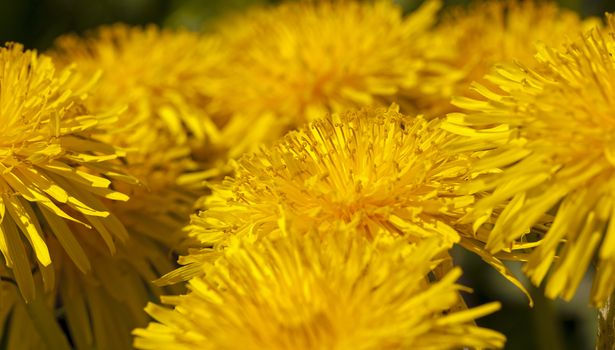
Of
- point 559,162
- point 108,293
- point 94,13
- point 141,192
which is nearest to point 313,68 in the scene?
point 141,192

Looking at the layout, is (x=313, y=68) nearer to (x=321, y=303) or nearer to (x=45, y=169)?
(x=45, y=169)

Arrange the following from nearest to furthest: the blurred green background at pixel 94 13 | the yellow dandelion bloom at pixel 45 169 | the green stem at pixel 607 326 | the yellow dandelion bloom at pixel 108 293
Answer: the green stem at pixel 607 326, the yellow dandelion bloom at pixel 45 169, the yellow dandelion bloom at pixel 108 293, the blurred green background at pixel 94 13

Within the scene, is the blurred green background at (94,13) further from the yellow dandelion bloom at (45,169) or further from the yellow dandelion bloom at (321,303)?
the yellow dandelion bloom at (321,303)

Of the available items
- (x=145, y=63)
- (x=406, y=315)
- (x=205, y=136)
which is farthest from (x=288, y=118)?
(x=406, y=315)

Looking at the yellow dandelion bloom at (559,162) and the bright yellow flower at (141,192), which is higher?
the bright yellow flower at (141,192)

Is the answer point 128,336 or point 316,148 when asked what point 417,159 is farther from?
point 128,336

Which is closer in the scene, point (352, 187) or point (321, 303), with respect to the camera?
point (321, 303)

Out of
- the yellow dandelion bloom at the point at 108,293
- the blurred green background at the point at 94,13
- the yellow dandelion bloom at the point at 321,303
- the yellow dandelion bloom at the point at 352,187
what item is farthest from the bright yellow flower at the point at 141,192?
the blurred green background at the point at 94,13
